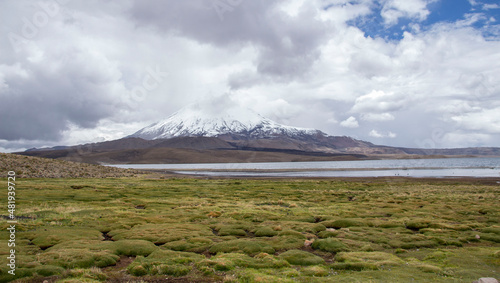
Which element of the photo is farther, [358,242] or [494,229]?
[494,229]

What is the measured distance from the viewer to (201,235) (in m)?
21.8

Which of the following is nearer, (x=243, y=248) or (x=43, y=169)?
(x=243, y=248)

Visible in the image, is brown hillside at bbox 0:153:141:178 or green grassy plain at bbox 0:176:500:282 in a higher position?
brown hillside at bbox 0:153:141:178

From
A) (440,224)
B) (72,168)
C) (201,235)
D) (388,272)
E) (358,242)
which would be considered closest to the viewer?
(388,272)

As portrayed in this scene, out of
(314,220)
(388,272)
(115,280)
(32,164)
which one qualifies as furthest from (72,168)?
(388,272)

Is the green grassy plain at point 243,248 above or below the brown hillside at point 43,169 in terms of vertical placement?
below

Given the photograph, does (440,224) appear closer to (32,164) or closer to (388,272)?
(388,272)

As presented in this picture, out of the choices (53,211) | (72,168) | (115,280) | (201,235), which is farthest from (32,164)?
(115,280)

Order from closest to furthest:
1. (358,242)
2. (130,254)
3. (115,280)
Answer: (115,280) < (130,254) < (358,242)

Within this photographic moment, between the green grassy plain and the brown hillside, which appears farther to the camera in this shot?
the brown hillside

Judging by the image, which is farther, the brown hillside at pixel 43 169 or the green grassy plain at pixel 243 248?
the brown hillside at pixel 43 169

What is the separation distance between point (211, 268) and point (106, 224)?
14.2 m

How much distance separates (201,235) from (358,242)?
411 inches

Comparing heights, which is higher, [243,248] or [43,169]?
[43,169]
